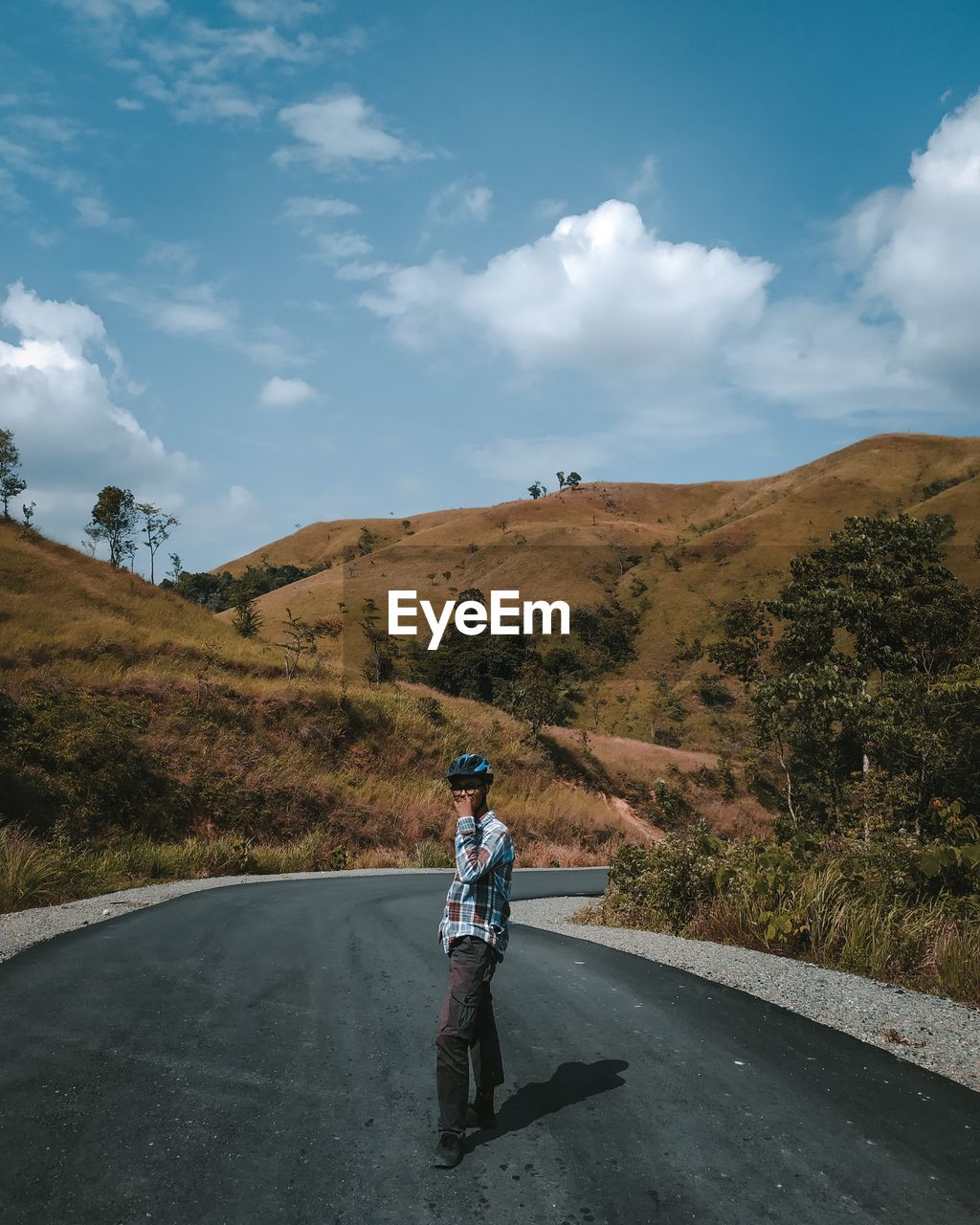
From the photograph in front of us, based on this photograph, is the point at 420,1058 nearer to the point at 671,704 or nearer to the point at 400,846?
the point at 400,846

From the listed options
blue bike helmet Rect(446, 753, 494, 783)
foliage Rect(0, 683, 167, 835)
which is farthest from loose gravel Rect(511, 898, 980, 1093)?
foliage Rect(0, 683, 167, 835)

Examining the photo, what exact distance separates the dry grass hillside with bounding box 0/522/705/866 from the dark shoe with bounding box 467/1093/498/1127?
16.4m

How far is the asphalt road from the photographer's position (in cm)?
360

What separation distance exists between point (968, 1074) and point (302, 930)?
7.21 meters

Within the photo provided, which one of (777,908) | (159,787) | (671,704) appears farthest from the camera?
(671,704)

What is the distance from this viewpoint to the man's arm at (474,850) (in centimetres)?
442

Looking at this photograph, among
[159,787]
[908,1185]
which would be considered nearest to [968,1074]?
[908,1185]

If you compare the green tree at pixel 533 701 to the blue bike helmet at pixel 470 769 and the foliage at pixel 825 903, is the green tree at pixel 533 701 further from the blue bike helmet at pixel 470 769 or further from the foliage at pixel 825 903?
the blue bike helmet at pixel 470 769

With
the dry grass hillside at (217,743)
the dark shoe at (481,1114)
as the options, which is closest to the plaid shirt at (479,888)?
the dark shoe at (481,1114)

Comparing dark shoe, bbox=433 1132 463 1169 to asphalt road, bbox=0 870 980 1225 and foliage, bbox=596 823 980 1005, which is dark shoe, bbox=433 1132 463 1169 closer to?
asphalt road, bbox=0 870 980 1225

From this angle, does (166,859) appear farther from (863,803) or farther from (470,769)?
(863,803)

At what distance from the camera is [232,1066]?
202 inches

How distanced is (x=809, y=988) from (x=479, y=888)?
4564 millimetres

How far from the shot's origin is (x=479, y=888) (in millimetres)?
4496
